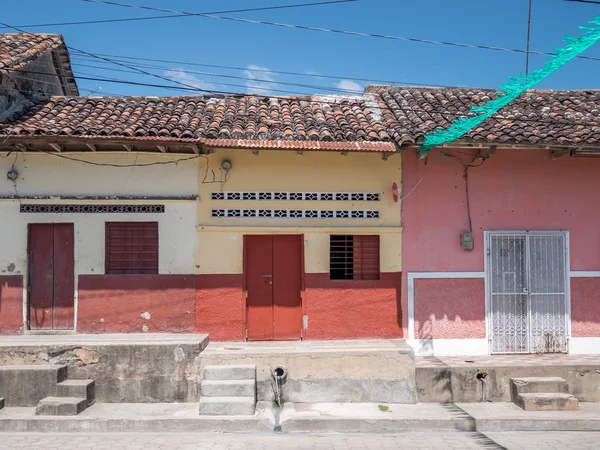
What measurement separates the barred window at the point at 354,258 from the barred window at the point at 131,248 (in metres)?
3.04

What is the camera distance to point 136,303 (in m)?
9.56

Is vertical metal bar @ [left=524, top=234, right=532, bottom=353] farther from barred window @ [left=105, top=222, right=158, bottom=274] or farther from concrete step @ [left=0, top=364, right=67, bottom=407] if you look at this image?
concrete step @ [left=0, top=364, right=67, bottom=407]

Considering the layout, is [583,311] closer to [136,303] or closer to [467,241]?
[467,241]

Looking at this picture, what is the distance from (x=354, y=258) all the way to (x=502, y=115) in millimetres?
3810

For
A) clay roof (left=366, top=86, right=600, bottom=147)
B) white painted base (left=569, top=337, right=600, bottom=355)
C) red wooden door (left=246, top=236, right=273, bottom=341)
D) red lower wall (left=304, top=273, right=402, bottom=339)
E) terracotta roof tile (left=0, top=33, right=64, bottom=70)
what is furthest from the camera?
terracotta roof tile (left=0, top=33, right=64, bottom=70)

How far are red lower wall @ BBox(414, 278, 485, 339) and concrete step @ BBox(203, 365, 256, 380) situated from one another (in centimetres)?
307

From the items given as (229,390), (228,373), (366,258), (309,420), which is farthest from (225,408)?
(366,258)

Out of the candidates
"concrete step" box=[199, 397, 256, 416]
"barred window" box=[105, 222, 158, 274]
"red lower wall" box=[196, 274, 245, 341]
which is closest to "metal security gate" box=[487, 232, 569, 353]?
"red lower wall" box=[196, 274, 245, 341]

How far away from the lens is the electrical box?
32.3 feet

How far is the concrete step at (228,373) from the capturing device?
27.6ft

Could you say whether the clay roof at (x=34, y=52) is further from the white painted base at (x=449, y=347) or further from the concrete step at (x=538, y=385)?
the concrete step at (x=538, y=385)

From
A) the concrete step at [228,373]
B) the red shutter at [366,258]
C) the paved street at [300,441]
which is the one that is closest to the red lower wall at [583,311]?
the paved street at [300,441]

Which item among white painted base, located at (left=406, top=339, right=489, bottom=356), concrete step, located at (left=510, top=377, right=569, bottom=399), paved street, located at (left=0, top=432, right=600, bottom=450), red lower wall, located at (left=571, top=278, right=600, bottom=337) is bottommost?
paved street, located at (left=0, top=432, right=600, bottom=450)

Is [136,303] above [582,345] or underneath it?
above
